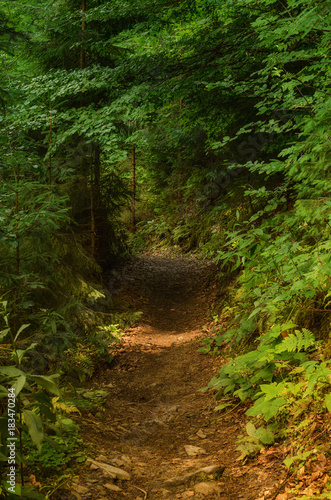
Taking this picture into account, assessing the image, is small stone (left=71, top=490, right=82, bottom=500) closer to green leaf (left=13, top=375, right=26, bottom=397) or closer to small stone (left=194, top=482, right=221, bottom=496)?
small stone (left=194, top=482, right=221, bottom=496)

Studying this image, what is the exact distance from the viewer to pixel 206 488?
3.02 m

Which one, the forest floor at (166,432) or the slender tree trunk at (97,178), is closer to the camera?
the forest floor at (166,432)

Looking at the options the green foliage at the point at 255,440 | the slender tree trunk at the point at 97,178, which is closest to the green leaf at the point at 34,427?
the green foliage at the point at 255,440

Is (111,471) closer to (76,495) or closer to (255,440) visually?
(76,495)

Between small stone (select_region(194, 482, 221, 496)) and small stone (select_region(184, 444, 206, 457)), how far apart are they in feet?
2.11

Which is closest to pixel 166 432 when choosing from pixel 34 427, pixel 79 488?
pixel 79 488

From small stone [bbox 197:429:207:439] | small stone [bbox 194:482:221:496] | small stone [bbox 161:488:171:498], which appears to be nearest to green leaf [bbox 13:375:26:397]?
small stone [bbox 161:488:171:498]

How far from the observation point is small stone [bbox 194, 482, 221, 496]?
2982 mm

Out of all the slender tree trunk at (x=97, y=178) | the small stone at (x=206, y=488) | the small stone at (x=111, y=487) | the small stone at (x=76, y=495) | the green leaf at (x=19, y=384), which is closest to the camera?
the green leaf at (x=19, y=384)

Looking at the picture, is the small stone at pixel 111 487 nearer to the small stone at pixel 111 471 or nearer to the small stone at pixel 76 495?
the small stone at pixel 111 471

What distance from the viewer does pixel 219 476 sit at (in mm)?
3168

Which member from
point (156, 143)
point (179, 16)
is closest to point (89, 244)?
point (179, 16)

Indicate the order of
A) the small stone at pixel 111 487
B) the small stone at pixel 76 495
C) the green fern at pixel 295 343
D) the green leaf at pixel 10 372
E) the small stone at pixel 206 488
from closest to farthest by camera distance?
the green leaf at pixel 10 372 < the small stone at pixel 76 495 < the small stone at pixel 206 488 < the small stone at pixel 111 487 < the green fern at pixel 295 343

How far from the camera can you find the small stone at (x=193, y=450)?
3717 millimetres
